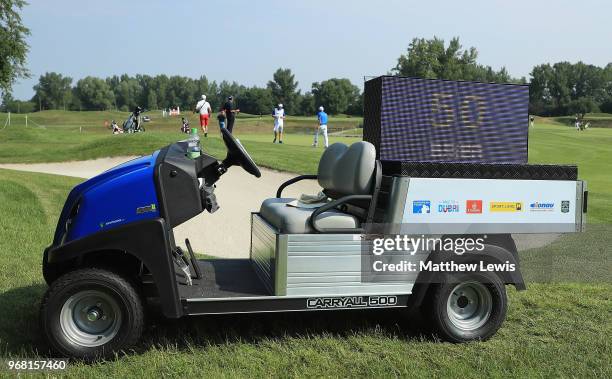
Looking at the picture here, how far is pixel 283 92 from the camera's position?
9294 centimetres

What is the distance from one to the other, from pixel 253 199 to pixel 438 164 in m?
7.68

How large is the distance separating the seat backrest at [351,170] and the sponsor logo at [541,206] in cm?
109

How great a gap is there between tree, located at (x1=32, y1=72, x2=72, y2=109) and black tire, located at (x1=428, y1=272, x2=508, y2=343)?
103m

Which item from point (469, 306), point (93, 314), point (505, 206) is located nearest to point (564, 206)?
point (505, 206)

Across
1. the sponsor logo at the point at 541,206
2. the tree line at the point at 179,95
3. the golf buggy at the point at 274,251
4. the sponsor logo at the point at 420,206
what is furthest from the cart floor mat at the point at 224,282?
the tree line at the point at 179,95

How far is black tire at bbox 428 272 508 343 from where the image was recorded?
3.95 metres

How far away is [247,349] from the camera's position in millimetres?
3777

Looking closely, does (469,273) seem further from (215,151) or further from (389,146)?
(215,151)

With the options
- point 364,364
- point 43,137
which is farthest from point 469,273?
point 43,137

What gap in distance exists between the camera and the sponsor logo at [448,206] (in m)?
3.73

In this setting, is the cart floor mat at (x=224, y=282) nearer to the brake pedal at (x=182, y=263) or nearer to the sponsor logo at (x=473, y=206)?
the brake pedal at (x=182, y=263)

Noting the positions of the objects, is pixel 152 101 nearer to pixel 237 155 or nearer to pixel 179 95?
pixel 179 95

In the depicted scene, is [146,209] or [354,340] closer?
[146,209]

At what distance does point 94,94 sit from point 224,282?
336 feet
